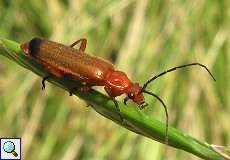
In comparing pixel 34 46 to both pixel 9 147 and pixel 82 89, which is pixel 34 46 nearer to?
pixel 82 89

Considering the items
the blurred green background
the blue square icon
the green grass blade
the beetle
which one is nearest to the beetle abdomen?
the beetle

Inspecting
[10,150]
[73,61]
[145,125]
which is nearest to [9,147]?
[10,150]

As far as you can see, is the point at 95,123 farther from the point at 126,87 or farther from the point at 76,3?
the point at 126,87

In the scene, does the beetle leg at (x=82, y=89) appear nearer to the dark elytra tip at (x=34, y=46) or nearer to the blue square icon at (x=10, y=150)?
the dark elytra tip at (x=34, y=46)

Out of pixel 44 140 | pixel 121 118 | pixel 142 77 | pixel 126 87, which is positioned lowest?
pixel 121 118

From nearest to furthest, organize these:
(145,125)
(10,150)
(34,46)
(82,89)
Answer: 1. (145,125)
2. (82,89)
3. (34,46)
4. (10,150)

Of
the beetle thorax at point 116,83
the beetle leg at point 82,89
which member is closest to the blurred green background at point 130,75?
the beetle thorax at point 116,83

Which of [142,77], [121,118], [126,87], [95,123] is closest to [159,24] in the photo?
[142,77]
